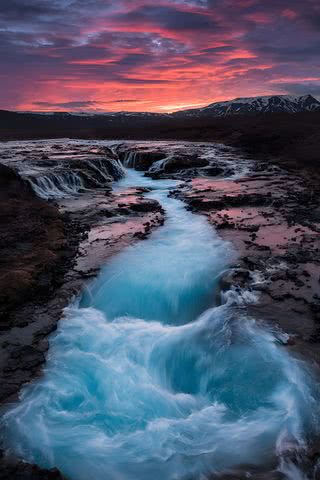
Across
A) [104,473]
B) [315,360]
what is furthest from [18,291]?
[315,360]

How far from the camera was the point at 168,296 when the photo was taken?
10.2 metres

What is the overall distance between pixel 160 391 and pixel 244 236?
7.64m

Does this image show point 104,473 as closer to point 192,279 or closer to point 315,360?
point 315,360

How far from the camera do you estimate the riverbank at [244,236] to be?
27.9ft

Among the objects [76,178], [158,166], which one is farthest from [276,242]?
[158,166]

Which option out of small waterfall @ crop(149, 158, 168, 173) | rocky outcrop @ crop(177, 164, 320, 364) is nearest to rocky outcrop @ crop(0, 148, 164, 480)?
rocky outcrop @ crop(177, 164, 320, 364)

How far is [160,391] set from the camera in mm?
7293


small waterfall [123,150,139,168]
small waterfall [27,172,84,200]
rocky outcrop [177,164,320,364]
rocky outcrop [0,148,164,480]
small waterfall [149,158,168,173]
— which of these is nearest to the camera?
rocky outcrop [0,148,164,480]

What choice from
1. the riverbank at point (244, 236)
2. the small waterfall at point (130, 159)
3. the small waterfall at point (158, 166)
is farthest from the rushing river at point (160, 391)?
the small waterfall at point (130, 159)

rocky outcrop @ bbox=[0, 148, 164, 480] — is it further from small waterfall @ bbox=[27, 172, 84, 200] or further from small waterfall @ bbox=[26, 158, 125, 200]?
small waterfall @ bbox=[26, 158, 125, 200]

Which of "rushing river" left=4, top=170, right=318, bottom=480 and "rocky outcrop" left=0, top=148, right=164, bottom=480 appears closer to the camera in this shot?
"rushing river" left=4, top=170, right=318, bottom=480

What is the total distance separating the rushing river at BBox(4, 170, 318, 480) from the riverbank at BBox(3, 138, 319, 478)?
0.53 m

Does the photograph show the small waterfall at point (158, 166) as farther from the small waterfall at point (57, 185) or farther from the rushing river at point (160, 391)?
the rushing river at point (160, 391)

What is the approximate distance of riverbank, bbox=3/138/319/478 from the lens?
8516mm
